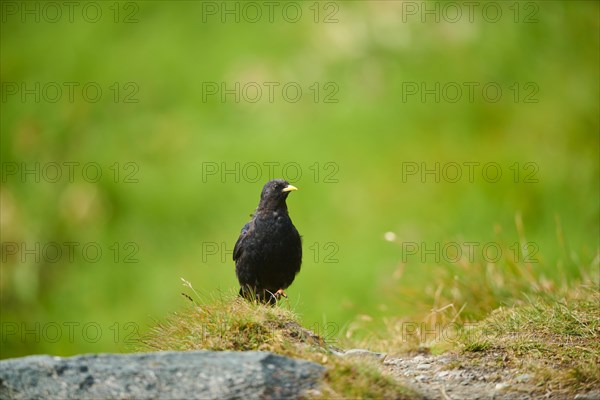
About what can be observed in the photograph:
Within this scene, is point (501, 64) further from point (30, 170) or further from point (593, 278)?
point (30, 170)

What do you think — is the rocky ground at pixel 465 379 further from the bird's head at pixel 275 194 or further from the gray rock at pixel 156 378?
the bird's head at pixel 275 194

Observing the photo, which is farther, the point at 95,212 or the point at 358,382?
the point at 95,212

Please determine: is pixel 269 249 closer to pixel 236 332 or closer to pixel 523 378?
pixel 236 332

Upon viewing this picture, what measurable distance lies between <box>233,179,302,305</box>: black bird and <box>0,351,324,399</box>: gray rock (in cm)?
239

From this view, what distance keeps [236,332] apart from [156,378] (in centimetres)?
86

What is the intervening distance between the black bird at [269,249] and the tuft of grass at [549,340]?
5.59 ft

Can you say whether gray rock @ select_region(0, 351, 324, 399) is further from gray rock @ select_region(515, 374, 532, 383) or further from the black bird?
the black bird

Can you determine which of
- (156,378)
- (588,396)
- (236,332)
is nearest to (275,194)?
(236,332)

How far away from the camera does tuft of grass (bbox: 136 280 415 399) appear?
478 cm

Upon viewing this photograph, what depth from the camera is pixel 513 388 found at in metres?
4.71

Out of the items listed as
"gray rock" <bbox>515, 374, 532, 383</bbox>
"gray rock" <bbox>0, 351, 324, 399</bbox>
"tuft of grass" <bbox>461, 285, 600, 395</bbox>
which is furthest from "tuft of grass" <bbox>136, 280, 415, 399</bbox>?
"tuft of grass" <bbox>461, 285, 600, 395</bbox>

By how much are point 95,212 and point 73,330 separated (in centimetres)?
224

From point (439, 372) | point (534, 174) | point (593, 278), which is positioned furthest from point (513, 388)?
point (534, 174)

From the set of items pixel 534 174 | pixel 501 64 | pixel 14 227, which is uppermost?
pixel 501 64
